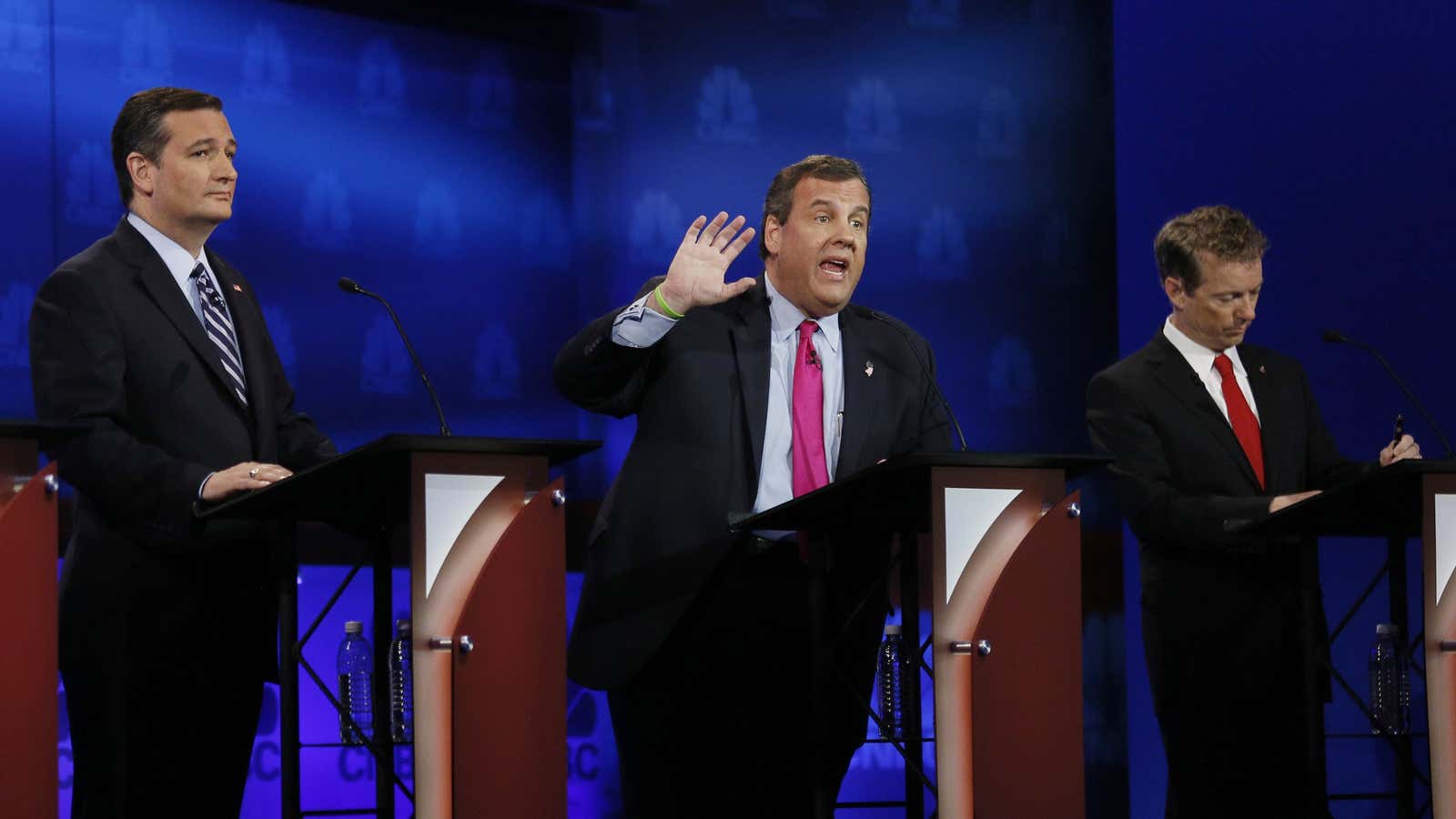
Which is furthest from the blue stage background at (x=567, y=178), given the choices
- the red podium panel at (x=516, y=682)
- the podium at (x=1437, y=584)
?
the podium at (x=1437, y=584)

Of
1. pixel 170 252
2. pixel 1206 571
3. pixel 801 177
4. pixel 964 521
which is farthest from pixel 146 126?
pixel 1206 571

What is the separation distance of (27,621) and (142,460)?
53 centimetres

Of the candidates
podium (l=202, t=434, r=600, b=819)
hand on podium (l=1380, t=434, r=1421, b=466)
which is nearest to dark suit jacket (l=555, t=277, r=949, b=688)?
podium (l=202, t=434, r=600, b=819)

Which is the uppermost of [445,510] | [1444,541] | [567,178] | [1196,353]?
[567,178]

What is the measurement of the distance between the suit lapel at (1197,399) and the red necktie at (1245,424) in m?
0.03

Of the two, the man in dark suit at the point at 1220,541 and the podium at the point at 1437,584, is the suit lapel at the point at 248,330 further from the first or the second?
the podium at the point at 1437,584

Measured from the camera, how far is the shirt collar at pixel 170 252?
335cm

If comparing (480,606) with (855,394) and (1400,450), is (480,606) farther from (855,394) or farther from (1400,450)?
(1400,450)

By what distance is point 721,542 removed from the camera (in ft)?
10.5

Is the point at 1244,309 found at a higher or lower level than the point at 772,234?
lower

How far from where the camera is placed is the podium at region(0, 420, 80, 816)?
97.9 inches

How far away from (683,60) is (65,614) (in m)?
3.00

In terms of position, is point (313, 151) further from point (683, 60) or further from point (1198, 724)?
point (1198, 724)

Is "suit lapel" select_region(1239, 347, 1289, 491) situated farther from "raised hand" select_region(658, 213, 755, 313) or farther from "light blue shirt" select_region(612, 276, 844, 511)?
"raised hand" select_region(658, 213, 755, 313)
